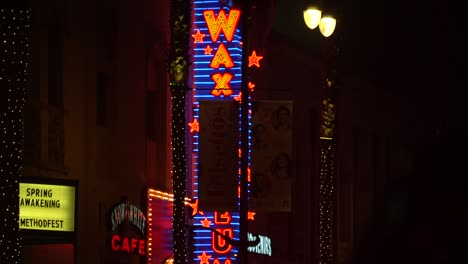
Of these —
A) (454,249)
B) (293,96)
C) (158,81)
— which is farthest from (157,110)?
(454,249)

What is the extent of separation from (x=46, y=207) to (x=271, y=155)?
3889mm

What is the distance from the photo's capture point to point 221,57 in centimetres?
2756

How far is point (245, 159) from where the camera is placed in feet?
56.7

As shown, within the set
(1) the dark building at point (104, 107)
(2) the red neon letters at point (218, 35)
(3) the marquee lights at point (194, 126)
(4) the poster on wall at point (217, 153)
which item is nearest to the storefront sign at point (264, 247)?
(1) the dark building at point (104, 107)

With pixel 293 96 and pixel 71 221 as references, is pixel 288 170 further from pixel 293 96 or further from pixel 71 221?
pixel 293 96

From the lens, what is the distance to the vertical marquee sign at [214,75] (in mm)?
27312

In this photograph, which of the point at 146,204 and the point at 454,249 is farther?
the point at 146,204

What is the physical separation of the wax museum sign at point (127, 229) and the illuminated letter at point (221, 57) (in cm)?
504

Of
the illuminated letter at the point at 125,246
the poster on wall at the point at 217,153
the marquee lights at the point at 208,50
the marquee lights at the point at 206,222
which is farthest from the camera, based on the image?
the marquee lights at the point at 208,50

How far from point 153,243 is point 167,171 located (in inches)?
113

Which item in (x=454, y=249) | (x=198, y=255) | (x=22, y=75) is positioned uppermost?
(x=22, y=75)

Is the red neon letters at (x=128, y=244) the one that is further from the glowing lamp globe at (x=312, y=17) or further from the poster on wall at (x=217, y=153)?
the glowing lamp globe at (x=312, y=17)

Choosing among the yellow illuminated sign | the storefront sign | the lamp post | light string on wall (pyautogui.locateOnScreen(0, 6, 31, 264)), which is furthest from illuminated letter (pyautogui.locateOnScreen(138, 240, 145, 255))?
light string on wall (pyautogui.locateOnScreen(0, 6, 31, 264))

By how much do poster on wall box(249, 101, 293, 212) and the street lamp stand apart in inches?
151
